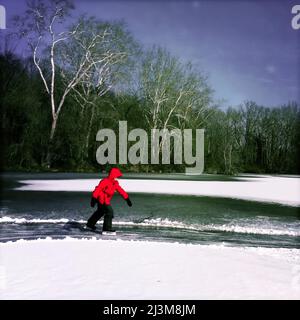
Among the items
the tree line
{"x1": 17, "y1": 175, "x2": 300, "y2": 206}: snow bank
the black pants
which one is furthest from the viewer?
the tree line

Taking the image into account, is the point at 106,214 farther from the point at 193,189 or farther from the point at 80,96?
the point at 80,96

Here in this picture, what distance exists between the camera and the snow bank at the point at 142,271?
12.5ft

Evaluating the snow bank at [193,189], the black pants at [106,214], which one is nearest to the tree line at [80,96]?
the snow bank at [193,189]

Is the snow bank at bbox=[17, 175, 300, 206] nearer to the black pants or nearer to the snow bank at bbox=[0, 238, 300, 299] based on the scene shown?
the black pants

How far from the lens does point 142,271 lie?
4.66 meters

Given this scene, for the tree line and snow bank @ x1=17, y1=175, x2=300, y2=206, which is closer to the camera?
snow bank @ x1=17, y1=175, x2=300, y2=206

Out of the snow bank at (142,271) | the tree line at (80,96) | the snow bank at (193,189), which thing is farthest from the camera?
the tree line at (80,96)

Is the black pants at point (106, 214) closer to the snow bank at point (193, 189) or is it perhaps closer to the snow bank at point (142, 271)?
the snow bank at point (142, 271)

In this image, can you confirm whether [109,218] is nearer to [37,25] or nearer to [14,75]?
A: [37,25]

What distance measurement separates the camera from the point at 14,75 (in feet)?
103

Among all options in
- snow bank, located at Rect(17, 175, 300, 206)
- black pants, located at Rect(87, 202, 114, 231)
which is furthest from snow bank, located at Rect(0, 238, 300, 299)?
snow bank, located at Rect(17, 175, 300, 206)

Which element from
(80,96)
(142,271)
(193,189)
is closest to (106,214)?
(142,271)

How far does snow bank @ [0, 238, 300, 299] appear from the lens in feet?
12.5

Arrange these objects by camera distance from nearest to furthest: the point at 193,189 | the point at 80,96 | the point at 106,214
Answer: the point at 106,214 → the point at 193,189 → the point at 80,96
